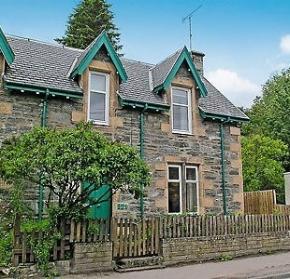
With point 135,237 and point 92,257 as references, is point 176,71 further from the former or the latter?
point 92,257

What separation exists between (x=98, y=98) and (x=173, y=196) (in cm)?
513

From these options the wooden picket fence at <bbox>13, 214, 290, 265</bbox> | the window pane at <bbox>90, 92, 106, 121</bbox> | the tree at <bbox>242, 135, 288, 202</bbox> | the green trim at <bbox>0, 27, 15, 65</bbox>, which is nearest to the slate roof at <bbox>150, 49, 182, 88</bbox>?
the window pane at <bbox>90, 92, 106, 121</bbox>

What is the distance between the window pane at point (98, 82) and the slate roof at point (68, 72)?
719 millimetres

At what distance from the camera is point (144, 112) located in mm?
15969

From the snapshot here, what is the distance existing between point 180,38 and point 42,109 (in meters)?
9.79

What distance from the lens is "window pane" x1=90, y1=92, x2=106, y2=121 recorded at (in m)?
15.2

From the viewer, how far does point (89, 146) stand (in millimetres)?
9719

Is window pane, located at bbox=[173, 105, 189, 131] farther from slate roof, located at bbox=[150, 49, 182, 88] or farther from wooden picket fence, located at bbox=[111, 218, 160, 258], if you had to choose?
wooden picket fence, located at bbox=[111, 218, 160, 258]

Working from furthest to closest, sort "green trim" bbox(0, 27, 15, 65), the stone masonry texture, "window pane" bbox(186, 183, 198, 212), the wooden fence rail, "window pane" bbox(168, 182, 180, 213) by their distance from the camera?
"window pane" bbox(186, 183, 198, 212)
"window pane" bbox(168, 182, 180, 213)
the stone masonry texture
"green trim" bbox(0, 27, 15, 65)
the wooden fence rail

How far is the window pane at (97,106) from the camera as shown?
15.2 m

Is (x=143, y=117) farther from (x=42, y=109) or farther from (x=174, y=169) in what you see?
(x=42, y=109)

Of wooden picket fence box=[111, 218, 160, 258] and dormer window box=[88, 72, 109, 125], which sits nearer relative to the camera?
wooden picket fence box=[111, 218, 160, 258]

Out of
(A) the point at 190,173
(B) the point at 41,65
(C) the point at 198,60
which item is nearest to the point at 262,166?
(C) the point at 198,60

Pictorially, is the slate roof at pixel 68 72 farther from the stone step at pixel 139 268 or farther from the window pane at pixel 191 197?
the stone step at pixel 139 268
